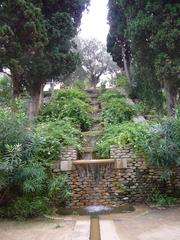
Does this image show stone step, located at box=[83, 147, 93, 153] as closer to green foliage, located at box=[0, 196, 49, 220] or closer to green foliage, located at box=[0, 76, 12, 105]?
green foliage, located at box=[0, 196, 49, 220]

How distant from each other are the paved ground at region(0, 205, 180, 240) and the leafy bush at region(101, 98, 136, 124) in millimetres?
6128

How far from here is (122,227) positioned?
7785mm

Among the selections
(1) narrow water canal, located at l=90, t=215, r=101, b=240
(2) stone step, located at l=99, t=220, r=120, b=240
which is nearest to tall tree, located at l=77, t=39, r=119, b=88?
(1) narrow water canal, located at l=90, t=215, r=101, b=240

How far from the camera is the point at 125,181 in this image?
35.2 feet

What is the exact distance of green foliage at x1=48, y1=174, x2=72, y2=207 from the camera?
990cm

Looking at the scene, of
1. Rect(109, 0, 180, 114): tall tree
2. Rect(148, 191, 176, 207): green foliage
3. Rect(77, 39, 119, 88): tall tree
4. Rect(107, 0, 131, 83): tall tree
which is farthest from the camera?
Rect(77, 39, 119, 88): tall tree

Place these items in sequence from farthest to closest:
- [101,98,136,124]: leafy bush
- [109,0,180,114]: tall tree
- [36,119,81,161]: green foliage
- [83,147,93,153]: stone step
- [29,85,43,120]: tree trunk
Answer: [29,85,43,120]: tree trunk, [101,98,136,124]: leafy bush, [109,0,180,114]: tall tree, [83,147,93,153]: stone step, [36,119,81,161]: green foliage

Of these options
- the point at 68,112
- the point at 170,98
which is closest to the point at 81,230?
the point at 170,98

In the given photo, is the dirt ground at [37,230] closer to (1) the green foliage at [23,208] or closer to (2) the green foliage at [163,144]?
(1) the green foliage at [23,208]

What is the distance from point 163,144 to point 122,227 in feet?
9.99

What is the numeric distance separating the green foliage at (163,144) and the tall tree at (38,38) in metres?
5.67

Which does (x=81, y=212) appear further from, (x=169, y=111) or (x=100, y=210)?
(x=169, y=111)

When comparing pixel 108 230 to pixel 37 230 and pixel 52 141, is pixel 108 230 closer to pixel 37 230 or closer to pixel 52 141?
pixel 37 230


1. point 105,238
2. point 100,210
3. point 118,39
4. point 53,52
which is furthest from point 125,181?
point 118,39
